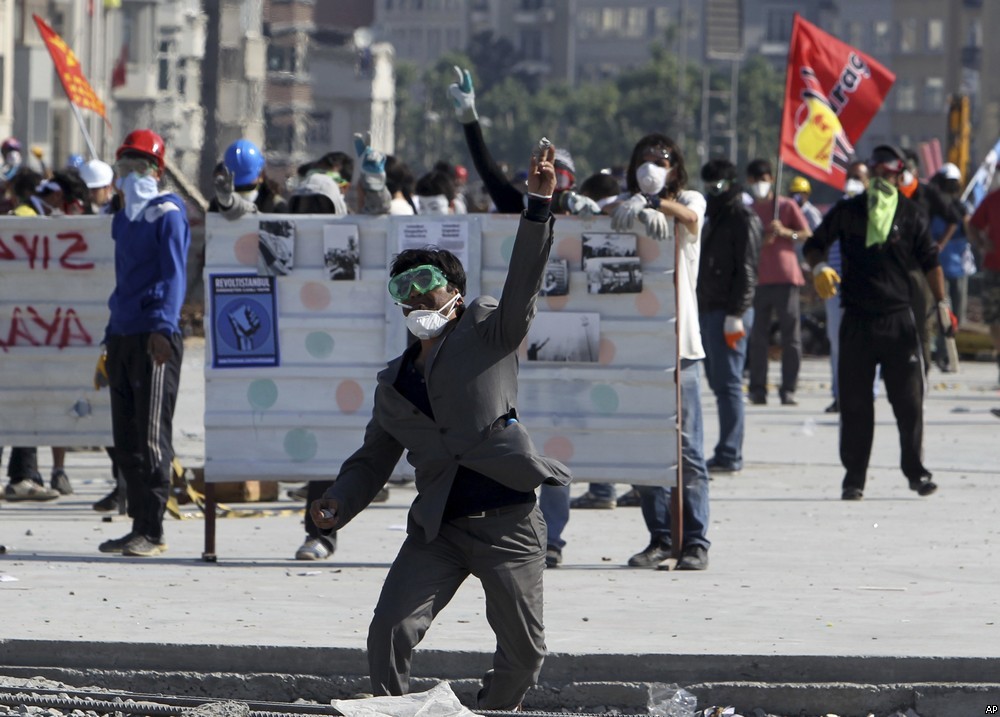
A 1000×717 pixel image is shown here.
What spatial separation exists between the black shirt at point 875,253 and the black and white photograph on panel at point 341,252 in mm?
3026

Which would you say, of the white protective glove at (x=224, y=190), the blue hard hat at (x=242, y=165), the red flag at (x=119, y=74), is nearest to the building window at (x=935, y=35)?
the red flag at (x=119, y=74)

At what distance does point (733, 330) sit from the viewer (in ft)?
41.3

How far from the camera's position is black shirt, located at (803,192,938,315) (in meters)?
11.1

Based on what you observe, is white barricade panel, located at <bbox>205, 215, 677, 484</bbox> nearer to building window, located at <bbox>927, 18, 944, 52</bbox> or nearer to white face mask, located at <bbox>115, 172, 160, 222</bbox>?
white face mask, located at <bbox>115, 172, 160, 222</bbox>

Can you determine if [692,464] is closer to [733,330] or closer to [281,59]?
[733,330]

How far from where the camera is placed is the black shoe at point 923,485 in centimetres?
1148

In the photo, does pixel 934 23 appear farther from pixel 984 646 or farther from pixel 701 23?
pixel 984 646

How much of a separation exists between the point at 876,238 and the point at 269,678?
512 centimetres

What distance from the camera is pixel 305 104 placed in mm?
134125

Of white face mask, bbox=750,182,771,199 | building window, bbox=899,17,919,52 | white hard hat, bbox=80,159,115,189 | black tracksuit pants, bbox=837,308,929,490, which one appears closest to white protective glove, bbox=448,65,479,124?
black tracksuit pants, bbox=837,308,929,490

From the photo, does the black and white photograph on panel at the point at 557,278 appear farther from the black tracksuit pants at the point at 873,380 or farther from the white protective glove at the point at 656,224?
the black tracksuit pants at the point at 873,380

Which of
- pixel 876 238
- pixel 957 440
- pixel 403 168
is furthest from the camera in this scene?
pixel 957 440

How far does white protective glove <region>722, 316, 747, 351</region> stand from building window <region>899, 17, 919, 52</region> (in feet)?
401

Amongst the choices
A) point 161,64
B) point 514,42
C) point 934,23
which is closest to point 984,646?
point 161,64
